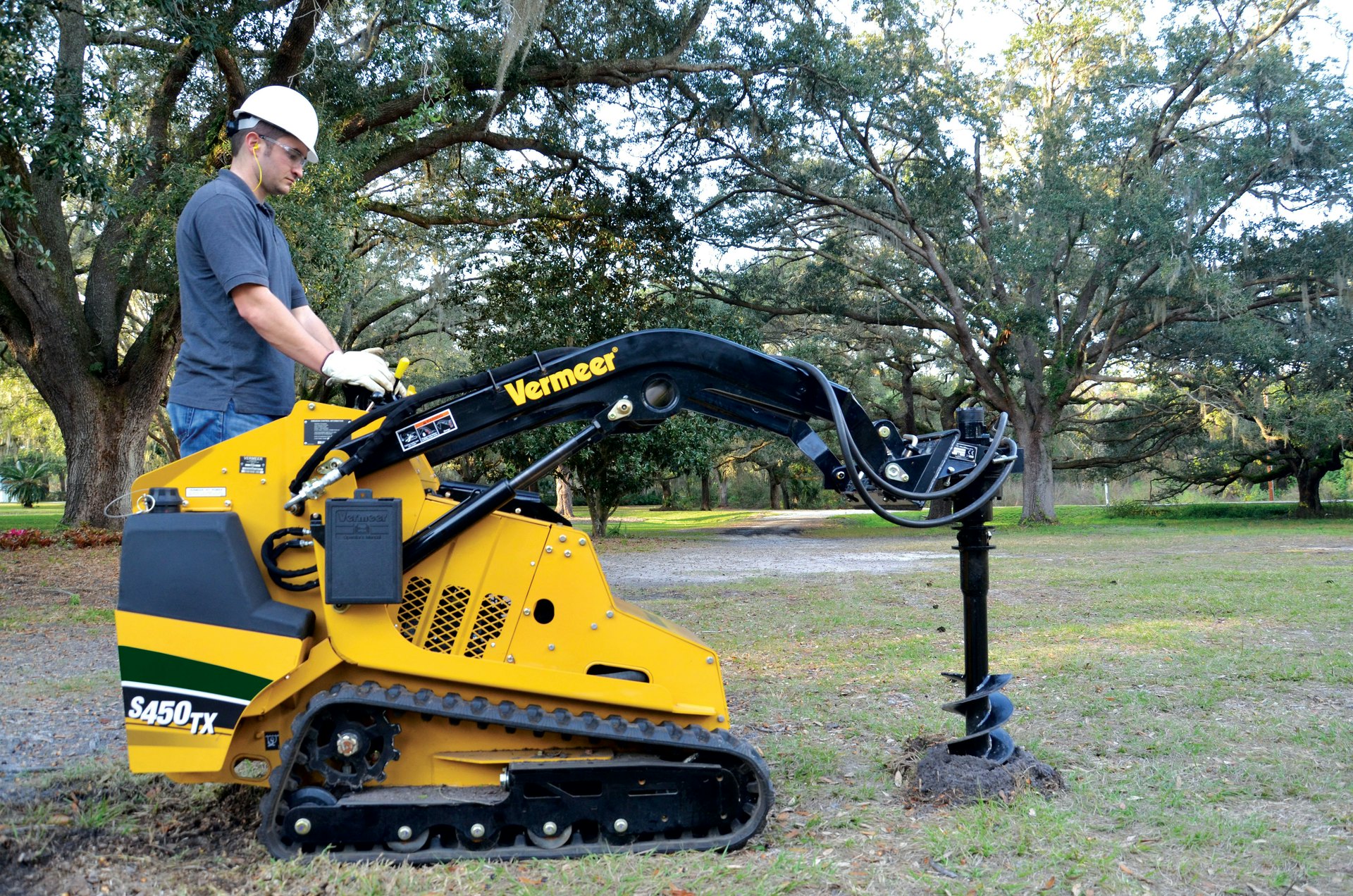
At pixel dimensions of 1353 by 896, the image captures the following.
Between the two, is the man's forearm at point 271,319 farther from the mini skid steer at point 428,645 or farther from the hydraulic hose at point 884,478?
the hydraulic hose at point 884,478

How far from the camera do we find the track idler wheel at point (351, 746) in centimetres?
291

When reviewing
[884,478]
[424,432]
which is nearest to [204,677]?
[424,432]

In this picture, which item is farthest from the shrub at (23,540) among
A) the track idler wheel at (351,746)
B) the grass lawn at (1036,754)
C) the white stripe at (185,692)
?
the track idler wheel at (351,746)

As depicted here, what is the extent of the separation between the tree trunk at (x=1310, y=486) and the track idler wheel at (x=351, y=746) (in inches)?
1320

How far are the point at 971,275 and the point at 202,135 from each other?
61.4ft

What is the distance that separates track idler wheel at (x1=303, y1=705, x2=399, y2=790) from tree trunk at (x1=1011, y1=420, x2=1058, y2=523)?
24.8 meters

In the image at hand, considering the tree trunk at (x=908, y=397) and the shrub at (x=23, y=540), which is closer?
the shrub at (x=23, y=540)

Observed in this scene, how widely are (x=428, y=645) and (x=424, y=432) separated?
0.71 m

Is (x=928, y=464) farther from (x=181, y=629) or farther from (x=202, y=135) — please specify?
(x=202, y=135)

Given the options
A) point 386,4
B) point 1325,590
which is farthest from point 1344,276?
point 386,4

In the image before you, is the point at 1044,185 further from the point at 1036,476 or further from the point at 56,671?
the point at 56,671

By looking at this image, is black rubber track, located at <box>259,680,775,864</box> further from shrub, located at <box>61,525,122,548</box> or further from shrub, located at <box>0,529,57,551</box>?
shrub, located at <box>0,529,57,551</box>

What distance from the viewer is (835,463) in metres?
3.58

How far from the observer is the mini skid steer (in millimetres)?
2900
